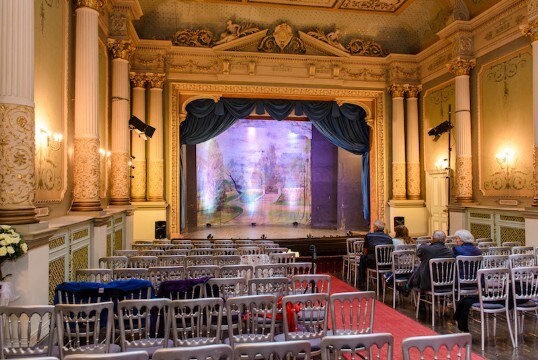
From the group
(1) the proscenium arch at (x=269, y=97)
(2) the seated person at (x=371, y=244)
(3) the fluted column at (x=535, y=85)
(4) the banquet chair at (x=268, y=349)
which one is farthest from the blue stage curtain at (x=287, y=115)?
(4) the banquet chair at (x=268, y=349)

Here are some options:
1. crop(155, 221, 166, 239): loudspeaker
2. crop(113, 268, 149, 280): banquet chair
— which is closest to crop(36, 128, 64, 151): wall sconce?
crop(113, 268, 149, 280): banquet chair

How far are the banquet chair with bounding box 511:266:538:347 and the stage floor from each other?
842 centimetres

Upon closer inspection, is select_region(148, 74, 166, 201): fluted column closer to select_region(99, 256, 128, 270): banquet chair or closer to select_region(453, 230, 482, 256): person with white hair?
select_region(99, 256, 128, 270): banquet chair

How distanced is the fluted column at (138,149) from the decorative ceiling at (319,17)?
5.01 ft

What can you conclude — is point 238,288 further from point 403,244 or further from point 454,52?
point 454,52

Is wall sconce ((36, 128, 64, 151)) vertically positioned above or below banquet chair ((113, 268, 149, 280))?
above

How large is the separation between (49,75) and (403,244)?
20.6 ft

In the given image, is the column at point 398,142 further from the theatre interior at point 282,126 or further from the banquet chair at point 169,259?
the banquet chair at point 169,259

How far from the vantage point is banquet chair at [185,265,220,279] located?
191 inches

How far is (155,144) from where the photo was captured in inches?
481

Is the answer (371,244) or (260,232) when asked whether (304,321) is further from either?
(260,232)

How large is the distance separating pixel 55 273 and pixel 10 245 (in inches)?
57.6

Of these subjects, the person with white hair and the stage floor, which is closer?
the person with white hair

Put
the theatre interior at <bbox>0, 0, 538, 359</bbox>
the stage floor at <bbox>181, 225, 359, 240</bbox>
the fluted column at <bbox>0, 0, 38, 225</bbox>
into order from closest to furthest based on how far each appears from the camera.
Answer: the fluted column at <bbox>0, 0, 38, 225</bbox>
the theatre interior at <bbox>0, 0, 538, 359</bbox>
the stage floor at <bbox>181, 225, 359, 240</bbox>
